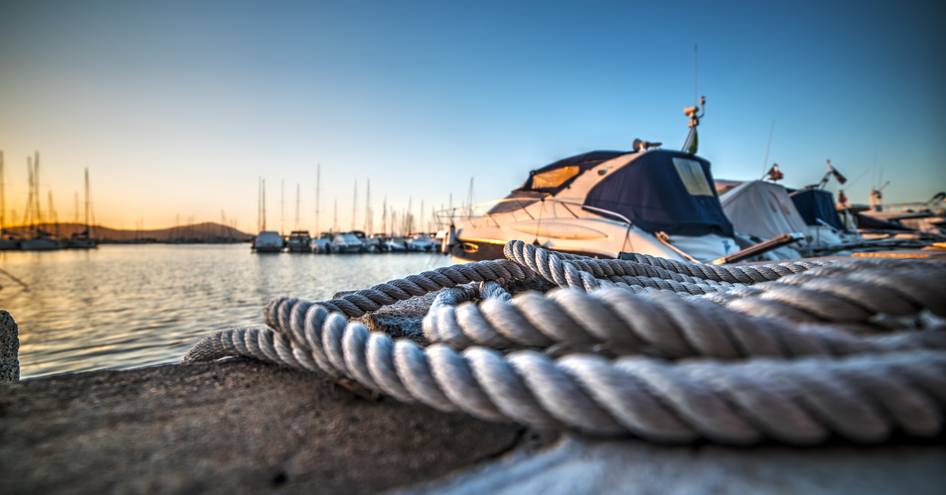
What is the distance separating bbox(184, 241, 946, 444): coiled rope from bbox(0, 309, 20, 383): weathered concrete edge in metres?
1.80

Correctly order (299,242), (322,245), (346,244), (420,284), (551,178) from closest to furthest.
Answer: (420,284) → (551,178) → (346,244) → (322,245) → (299,242)

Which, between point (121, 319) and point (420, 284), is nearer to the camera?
point (420, 284)

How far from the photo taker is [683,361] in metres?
0.86

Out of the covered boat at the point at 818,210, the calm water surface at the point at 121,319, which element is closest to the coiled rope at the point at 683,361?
the calm water surface at the point at 121,319

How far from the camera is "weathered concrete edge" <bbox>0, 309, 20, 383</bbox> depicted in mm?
1996

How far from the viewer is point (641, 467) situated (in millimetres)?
727

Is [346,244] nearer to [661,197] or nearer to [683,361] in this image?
[661,197]

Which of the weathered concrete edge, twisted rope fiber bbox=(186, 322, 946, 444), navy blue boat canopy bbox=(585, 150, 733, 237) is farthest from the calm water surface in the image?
navy blue boat canopy bbox=(585, 150, 733, 237)

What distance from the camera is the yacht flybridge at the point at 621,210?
258 inches

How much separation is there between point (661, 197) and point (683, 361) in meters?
6.97

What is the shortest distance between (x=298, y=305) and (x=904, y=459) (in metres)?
1.36

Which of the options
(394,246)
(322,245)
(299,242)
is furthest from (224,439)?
(299,242)

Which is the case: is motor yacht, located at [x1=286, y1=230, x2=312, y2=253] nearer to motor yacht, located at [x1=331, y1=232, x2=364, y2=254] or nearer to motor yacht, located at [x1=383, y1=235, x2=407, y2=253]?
motor yacht, located at [x1=331, y1=232, x2=364, y2=254]

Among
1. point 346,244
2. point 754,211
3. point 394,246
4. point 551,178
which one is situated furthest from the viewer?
point 394,246
